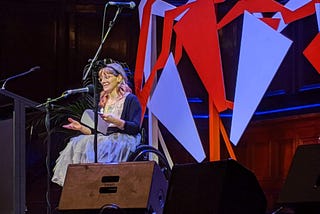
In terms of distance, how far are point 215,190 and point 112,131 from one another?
235 centimetres

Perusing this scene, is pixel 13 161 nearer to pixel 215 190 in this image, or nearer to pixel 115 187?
pixel 115 187

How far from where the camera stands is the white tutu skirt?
440 cm

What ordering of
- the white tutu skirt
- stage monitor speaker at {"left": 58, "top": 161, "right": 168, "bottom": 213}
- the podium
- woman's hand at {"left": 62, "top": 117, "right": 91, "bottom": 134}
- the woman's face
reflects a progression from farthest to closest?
the woman's face
the white tutu skirt
woman's hand at {"left": 62, "top": 117, "right": 91, "bottom": 134}
stage monitor speaker at {"left": 58, "top": 161, "right": 168, "bottom": 213}
the podium

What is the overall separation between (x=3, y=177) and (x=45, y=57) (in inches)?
133

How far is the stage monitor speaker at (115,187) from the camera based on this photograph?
2799 mm

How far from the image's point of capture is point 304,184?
2340 millimetres

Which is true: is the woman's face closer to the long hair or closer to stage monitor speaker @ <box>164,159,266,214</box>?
the long hair

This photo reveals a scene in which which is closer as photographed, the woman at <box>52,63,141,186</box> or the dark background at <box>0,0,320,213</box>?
the woman at <box>52,63,141,186</box>

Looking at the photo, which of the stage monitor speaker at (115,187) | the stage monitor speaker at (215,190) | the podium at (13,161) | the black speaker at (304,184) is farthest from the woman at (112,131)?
the black speaker at (304,184)

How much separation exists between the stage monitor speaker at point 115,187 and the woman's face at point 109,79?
5.55 ft

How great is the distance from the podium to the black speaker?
3.42 feet

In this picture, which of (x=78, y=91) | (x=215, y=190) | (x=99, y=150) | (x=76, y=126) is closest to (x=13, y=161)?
(x=215, y=190)

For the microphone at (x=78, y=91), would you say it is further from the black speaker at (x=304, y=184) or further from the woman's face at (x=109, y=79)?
the black speaker at (x=304, y=184)

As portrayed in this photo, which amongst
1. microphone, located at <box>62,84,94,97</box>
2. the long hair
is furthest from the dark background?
microphone, located at <box>62,84,94,97</box>
